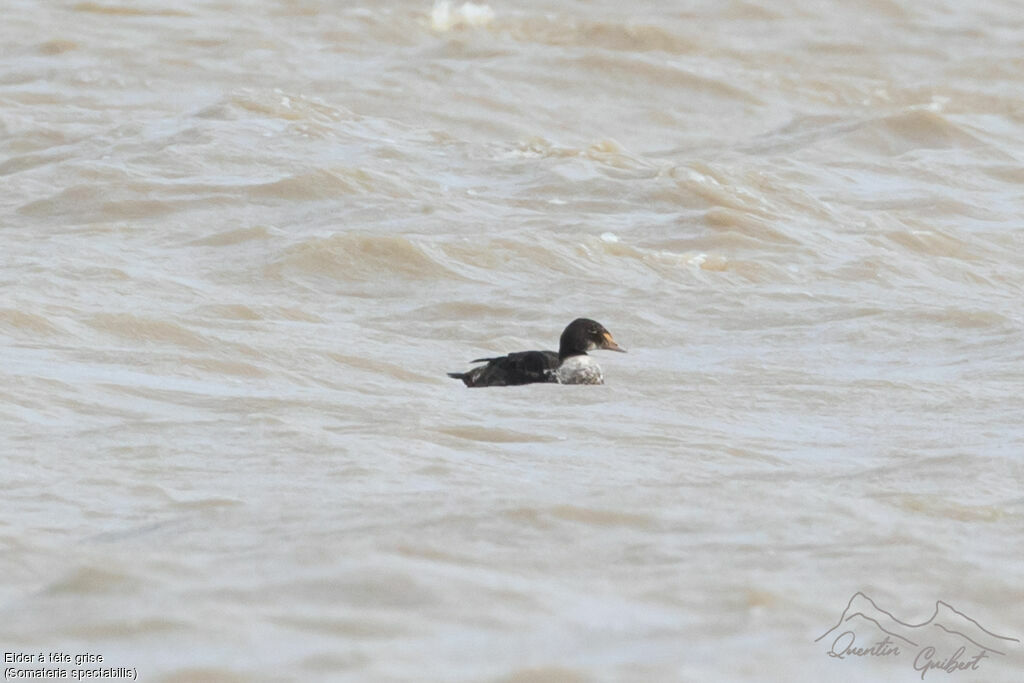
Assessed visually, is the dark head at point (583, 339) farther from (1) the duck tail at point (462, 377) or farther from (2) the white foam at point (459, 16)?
(2) the white foam at point (459, 16)

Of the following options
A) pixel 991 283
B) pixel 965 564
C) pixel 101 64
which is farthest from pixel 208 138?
pixel 965 564

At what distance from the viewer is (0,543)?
5543mm

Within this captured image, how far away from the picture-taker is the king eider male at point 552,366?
904 centimetres

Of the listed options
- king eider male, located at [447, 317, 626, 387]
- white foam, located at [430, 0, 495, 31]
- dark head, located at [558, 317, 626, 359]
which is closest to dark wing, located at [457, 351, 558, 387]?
king eider male, located at [447, 317, 626, 387]

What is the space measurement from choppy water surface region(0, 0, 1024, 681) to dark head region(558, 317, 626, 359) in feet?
0.64

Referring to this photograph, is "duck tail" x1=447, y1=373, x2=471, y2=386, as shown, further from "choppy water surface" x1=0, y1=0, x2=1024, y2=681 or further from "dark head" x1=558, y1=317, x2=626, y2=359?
"dark head" x1=558, y1=317, x2=626, y2=359

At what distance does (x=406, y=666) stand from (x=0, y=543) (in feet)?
5.62

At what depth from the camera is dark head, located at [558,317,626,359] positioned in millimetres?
9492

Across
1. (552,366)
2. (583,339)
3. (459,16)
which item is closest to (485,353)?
(583,339)

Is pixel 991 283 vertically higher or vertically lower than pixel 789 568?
lower

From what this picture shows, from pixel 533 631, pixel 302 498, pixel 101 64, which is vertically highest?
pixel 533 631

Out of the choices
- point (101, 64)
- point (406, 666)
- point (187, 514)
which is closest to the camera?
point (406, 666)

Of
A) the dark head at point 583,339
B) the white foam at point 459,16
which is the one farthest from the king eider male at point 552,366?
the white foam at point 459,16

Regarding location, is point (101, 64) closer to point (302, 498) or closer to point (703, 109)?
point (703, 109)
